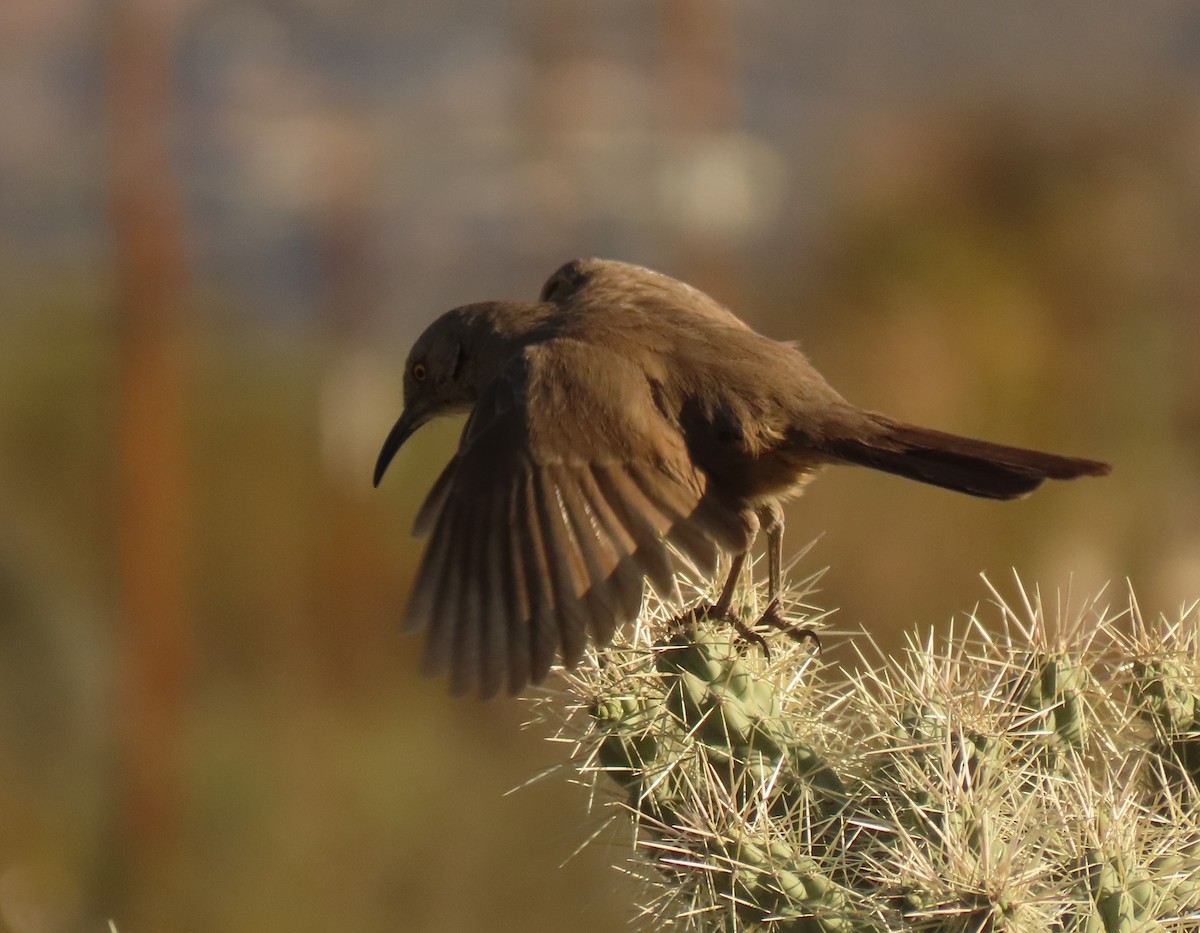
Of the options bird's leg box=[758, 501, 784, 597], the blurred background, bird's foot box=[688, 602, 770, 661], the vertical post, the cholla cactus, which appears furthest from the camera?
the blurred background

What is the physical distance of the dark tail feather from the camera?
10.9ft

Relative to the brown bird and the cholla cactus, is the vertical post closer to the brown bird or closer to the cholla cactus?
the brown bird

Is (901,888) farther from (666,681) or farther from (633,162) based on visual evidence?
(633,162)

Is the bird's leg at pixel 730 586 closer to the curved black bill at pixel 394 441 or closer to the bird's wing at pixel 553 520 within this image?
the bird's wing at pixel 553 520

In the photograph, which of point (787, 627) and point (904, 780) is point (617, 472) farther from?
point (904, 780)

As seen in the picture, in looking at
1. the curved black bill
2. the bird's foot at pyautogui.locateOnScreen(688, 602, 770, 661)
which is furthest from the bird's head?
the bird's foot at pyautogui.locateOnScreen(688, 602, 770, 661)

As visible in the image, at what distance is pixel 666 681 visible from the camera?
3.08 metres

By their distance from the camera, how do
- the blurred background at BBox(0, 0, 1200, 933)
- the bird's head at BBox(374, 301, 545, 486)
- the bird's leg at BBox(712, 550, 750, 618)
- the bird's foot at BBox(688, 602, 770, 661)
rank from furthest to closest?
the blurred background at BBox(0, 0, 1200, 933) < the bird's head at BBox(374, 301, 545, 486) < the bird's leg at BBox(712, 550, 750, 618) < the bird's foot at BBox(688, 602, 770, 661)

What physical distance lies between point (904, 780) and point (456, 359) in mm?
2222

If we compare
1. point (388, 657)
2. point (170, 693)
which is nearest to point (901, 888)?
point (170, 693)

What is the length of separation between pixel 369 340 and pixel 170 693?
4140mm

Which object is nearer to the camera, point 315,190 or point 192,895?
point 192,895

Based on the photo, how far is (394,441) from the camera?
4.77m

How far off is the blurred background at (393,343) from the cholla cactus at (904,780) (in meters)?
0.38
